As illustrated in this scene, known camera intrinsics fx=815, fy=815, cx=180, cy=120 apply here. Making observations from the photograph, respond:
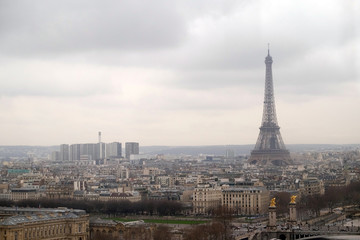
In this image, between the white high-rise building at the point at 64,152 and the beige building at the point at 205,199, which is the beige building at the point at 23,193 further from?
the white high-rise building at the point at 64,152

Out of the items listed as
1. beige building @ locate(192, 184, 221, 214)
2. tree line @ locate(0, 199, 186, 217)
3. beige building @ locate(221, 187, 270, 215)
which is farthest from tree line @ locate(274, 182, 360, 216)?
tree line @ locate(0, 199, 186, 217)

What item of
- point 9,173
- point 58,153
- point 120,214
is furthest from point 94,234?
point 58,153

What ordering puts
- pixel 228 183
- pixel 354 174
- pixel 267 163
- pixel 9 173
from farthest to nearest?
1. pixel 267 163
2. pixel 9 173
3. pixel 354 174
4. pixel 228 183

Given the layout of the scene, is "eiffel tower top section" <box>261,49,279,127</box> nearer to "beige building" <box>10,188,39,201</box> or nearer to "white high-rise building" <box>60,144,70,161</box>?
"beige building" <box>10,188,39,201</box>

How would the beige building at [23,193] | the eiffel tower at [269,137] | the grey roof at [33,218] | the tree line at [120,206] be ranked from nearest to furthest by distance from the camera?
the grey roof at [33,218]
the tree line at [120,206]
the beige building at [23,193]
the eiffel tower at [269,137]

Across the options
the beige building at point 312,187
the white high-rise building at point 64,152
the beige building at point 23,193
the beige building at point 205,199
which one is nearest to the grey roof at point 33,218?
the beige building at point 205,199

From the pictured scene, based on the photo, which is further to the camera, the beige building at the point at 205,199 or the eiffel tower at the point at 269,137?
the eiffel tower at the point at 269,137

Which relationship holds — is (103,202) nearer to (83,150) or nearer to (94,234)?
(94,234)
